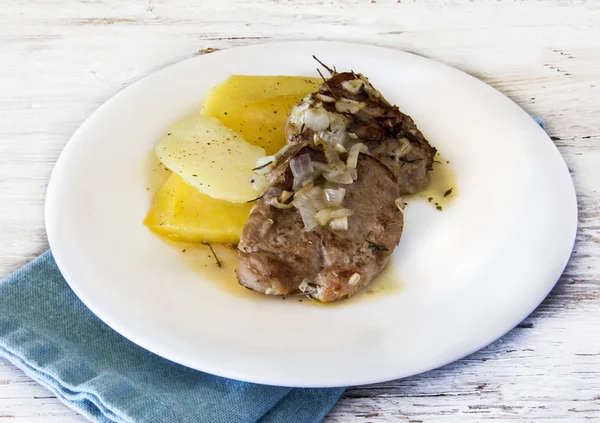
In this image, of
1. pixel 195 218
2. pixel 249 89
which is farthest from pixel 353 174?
pixel 249 89

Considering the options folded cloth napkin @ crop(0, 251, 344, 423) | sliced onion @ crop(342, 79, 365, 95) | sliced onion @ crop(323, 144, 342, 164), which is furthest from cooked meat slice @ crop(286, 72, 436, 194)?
folded cloth napkin @ crop(0, 251, 344, 423)

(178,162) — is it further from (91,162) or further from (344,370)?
(344,370)

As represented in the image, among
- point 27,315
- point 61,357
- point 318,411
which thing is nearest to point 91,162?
point 27,315

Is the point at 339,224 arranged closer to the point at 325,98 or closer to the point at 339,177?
the point at 339,177

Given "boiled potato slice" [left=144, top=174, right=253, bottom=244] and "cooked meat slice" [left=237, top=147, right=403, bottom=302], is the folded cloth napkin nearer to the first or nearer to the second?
"cooked meat slice" [left=237, top=147, right=403, bottom=302]

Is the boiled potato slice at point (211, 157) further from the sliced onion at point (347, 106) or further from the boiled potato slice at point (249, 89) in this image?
the sliced onion at point (347, 106)

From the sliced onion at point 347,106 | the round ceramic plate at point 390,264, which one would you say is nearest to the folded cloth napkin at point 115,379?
the round ceramic plate at point 390,264
